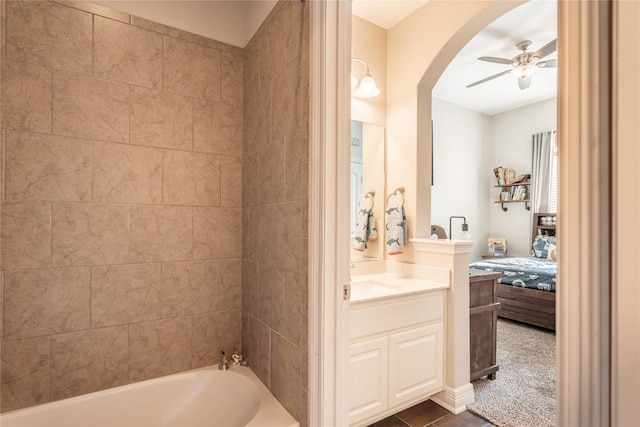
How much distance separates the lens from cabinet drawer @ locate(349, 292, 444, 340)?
1.86m

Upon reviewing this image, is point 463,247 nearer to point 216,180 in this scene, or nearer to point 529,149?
point 216,180

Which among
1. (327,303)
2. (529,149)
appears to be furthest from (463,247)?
(529,149)

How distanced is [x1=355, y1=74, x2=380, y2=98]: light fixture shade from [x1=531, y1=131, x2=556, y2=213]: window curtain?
404 centimetres

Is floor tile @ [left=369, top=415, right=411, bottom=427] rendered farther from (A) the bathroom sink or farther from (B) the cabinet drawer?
(A) the bathroom sink

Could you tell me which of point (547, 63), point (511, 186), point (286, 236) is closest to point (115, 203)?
point (286, 236)

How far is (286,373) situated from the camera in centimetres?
151

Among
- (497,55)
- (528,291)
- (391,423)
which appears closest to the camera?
(391,423)

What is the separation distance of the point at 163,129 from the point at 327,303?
128 cm

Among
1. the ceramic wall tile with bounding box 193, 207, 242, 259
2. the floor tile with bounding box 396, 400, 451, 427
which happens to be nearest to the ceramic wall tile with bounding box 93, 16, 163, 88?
the ceramic wall tile with bounding box 193, 207, 242, 259

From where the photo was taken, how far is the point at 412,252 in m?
2.52

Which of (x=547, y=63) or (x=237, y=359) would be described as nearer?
(x=237, y=359)

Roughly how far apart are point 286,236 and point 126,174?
0.90 meters

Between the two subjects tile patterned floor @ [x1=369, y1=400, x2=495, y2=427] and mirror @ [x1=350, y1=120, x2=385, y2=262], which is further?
mirror @ [x1=350, y1=120, x2=385, y2=262]

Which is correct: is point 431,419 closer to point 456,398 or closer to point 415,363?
point 456,398
